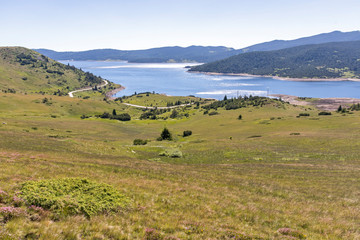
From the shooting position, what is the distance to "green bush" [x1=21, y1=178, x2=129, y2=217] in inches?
367

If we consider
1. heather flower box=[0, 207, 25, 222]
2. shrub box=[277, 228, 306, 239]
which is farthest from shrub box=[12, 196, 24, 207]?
shrub box=[277, 228, 306, 239]

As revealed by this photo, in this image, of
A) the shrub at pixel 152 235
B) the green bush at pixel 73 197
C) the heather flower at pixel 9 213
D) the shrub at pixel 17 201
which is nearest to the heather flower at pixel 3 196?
the shrub at pixel 17 201

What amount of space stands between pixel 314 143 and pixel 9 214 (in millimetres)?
45205

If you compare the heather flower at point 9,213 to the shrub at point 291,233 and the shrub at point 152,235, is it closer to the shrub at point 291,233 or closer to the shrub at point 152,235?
the shrub at point 152,235

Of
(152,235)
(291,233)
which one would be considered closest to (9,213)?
(152,235)

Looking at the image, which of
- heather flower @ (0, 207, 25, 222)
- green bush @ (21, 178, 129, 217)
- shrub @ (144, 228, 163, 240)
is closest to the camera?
heather flower @ (0, 207, 25, 222)

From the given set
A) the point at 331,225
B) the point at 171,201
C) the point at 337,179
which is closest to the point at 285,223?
the point at 331,225

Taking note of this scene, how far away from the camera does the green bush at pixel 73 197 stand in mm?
9320

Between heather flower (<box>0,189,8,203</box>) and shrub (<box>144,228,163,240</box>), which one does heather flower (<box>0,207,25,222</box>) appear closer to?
heather flower (<box>0,189,8,203</box>)

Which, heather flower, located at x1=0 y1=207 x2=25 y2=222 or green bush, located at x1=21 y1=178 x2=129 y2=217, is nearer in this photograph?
heather flower, located at x1=0 y1=207 x2=25 y2=222

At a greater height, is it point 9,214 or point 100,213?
point 9,214

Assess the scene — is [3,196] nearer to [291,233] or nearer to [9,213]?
[9,213]

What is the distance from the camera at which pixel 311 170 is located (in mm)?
25047

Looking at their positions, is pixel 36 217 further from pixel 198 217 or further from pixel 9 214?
pixel 198 217
